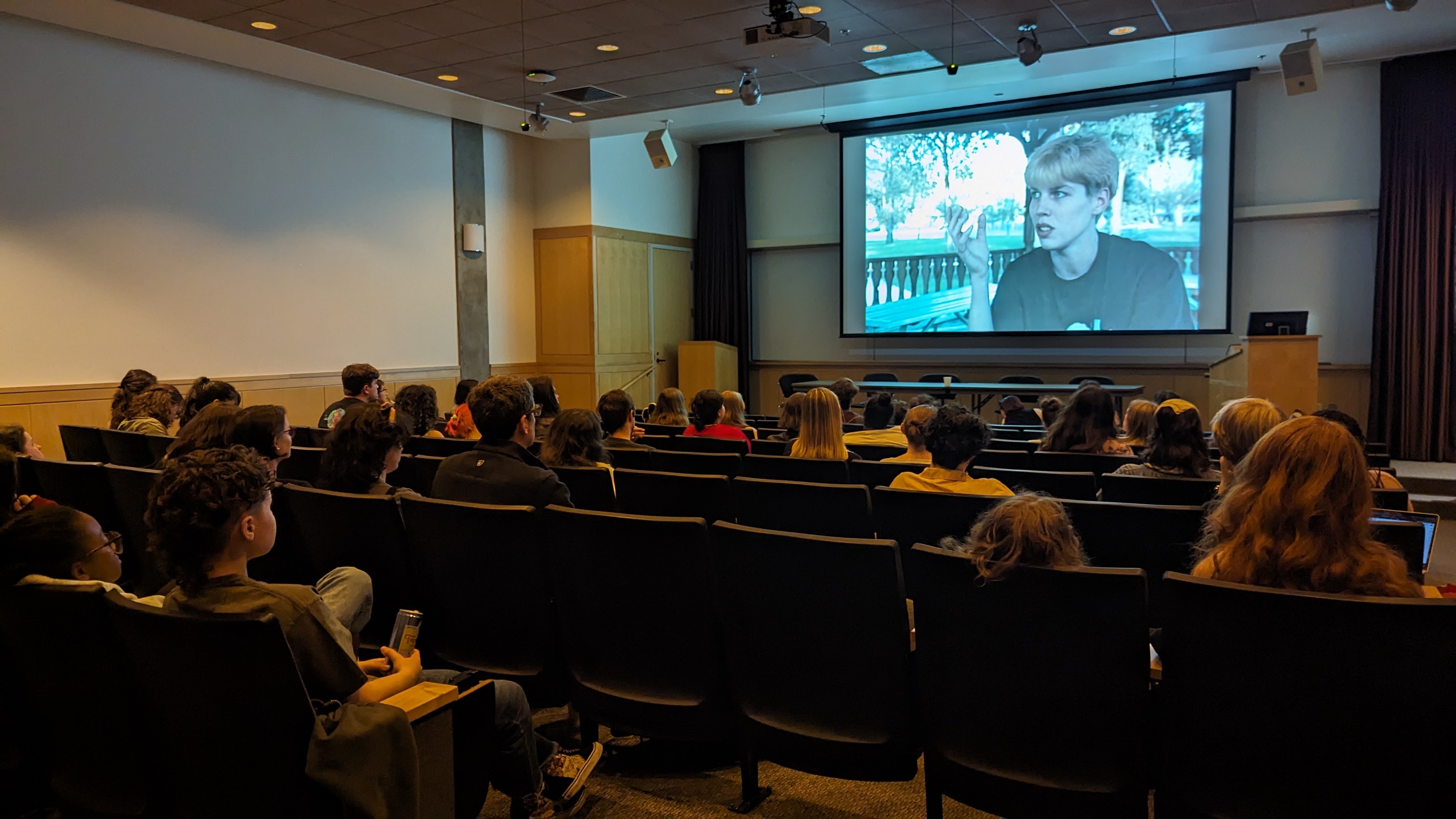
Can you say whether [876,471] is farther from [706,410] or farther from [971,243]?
[971,243]

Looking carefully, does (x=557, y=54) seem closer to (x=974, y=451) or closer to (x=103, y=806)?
(x=974, y=451)

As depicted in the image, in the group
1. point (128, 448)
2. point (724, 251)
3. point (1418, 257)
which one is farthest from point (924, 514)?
point (724, 251)

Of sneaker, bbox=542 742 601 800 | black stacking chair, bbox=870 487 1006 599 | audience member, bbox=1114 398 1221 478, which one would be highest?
audience member, bbox=1114 398 1221 478

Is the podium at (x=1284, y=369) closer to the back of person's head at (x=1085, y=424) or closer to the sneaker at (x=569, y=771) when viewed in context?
the back of person's head at (x=1085, y=424)

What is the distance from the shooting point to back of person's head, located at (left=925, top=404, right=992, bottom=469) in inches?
125

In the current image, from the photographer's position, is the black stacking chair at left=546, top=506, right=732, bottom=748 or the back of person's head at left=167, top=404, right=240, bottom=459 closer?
the black stacking chair at left=546, top=506, right=732, bottom=748

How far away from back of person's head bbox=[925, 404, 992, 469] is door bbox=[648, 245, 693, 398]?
892 cm

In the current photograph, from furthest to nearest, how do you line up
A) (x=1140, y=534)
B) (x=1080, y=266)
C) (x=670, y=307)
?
(x=670, y=307) → (x=1080, y=266) → (x=1140, y=534)

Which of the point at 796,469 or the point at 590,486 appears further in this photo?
the point at 796,469

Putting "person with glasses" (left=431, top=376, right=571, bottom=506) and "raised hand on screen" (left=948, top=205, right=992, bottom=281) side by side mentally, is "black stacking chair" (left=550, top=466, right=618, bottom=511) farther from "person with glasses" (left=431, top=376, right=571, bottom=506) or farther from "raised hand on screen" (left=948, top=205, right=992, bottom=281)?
"raised hand on screen" (left=948, top=205, right=992, bottom=281)

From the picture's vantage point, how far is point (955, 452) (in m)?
3.19

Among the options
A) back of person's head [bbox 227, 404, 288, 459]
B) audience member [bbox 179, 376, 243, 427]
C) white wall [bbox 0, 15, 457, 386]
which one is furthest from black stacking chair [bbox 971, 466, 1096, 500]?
white wall [bbox 0, 15, 457, 386]

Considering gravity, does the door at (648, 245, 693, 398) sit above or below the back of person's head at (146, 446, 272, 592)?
above

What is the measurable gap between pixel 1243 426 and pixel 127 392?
5.74m
